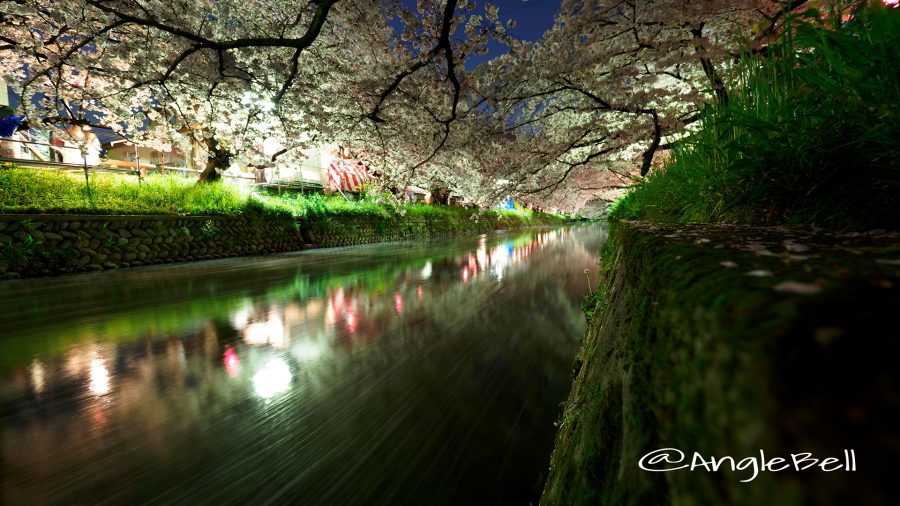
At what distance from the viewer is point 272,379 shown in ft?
7.82

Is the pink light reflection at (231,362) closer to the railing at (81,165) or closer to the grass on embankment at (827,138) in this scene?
the grass on embankment at (827,138)

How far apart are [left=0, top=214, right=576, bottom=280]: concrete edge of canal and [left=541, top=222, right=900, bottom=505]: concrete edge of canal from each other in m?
10.4

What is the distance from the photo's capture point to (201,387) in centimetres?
226

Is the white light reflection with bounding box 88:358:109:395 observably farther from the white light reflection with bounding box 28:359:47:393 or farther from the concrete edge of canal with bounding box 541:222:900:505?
the concrete edge of canal with bounding box 541:222:900:505

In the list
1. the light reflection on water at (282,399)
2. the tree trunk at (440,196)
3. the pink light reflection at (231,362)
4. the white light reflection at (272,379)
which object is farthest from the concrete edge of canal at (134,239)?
the tree trunk at (440,196)

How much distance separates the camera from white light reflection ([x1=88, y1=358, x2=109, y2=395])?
87.7 inches

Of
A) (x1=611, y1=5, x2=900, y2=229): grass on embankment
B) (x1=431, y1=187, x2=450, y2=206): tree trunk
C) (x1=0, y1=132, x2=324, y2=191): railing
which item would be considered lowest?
(x1=611, y1=5, x2=900, y2=229): grass on embankment

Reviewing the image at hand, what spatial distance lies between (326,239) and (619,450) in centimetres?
1491

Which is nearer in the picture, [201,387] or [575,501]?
[575,501]

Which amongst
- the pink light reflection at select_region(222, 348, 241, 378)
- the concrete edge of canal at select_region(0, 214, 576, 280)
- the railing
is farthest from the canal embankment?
the pink light reflection at select_region(222, 348, 241, 378)

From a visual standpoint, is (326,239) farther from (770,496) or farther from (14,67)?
(770,496)

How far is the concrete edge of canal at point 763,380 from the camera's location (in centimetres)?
24

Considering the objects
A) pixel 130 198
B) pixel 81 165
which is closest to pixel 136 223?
pixel 130 198

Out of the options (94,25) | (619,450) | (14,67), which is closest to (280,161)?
(94,25)
